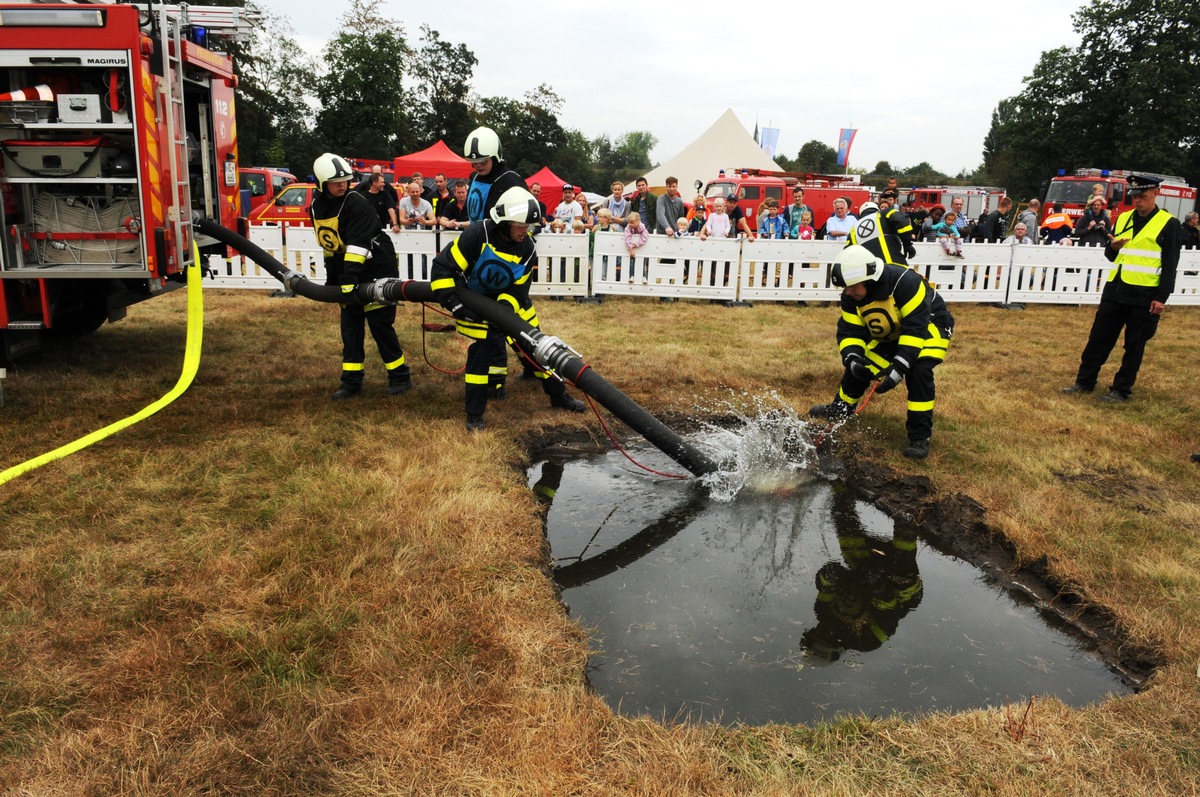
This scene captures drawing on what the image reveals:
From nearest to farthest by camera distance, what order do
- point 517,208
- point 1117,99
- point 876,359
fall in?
point 517,208 → point 876,359 → point 1117,99

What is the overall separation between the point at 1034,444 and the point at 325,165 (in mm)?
5984

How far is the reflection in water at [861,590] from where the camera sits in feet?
11.9

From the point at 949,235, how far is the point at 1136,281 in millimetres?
8271

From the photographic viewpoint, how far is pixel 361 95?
45.6 metres

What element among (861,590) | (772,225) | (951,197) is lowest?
(861,590)

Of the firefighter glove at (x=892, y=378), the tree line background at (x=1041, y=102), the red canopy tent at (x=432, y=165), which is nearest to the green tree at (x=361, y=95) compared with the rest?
the tree line background at (x=1041, y=102)

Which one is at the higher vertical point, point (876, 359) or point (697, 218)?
point (697, 218)

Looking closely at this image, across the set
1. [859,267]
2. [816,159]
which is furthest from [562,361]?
[816,159]

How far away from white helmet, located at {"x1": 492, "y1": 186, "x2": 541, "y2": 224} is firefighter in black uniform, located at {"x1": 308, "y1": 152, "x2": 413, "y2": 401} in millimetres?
1542

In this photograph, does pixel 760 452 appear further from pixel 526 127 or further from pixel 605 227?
pixel 526 127

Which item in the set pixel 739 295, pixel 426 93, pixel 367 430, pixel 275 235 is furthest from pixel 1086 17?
pixel 367 430

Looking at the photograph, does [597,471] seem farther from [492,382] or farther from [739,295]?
[739,295]

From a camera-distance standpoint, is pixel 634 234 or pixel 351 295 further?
pixel 634 234

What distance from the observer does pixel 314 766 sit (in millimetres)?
2531
